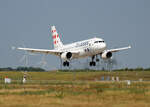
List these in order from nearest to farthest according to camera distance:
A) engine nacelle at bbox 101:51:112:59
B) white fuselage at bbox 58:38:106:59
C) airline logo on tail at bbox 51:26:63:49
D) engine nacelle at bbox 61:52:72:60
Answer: white fuselage at bbox 58:38:106:59 → engine nacelle at bbox 101:51:112:59 → engine nacelle at bbox 61:52:72:60 → airline logo on tail at bbox 51:26:63:49

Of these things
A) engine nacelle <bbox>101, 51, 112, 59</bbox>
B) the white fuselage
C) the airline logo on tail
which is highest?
the airline logo on tail

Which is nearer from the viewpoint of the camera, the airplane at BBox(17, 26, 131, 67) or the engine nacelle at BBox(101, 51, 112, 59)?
the airplane at BBox(17, 26, 131, 67)

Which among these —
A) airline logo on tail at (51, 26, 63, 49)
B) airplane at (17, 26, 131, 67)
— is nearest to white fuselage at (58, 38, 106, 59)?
airplane at (17, 26, 131, 67)

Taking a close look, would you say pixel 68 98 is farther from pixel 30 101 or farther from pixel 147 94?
pixel 147 94

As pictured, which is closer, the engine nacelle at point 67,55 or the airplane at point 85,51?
the airplane at point 85,51

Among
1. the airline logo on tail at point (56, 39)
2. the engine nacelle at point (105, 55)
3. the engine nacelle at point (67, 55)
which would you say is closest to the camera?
the engine nacelle at point (105, 55)

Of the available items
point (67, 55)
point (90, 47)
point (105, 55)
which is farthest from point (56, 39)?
point (90, 47)

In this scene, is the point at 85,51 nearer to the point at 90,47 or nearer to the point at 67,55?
the point at 90,47

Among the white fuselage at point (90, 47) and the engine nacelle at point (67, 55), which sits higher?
the white fuselage at point (90, 47)

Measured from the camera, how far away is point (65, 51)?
94.8 meters

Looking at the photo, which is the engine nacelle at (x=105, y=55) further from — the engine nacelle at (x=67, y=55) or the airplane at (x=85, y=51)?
the engine nacelle at (x=67, y=55)

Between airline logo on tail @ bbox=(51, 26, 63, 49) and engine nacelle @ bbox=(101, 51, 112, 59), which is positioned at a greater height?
airline logo on tail @ bbox=(51, 26, 63, 49)

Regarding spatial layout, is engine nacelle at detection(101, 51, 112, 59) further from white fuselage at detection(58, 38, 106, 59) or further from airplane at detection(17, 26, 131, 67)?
white fuselage at detection(58, 38, 106, 59)

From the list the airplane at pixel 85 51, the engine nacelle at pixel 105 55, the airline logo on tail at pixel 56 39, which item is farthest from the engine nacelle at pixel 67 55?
the airline logo on tail at pixel 56 39
